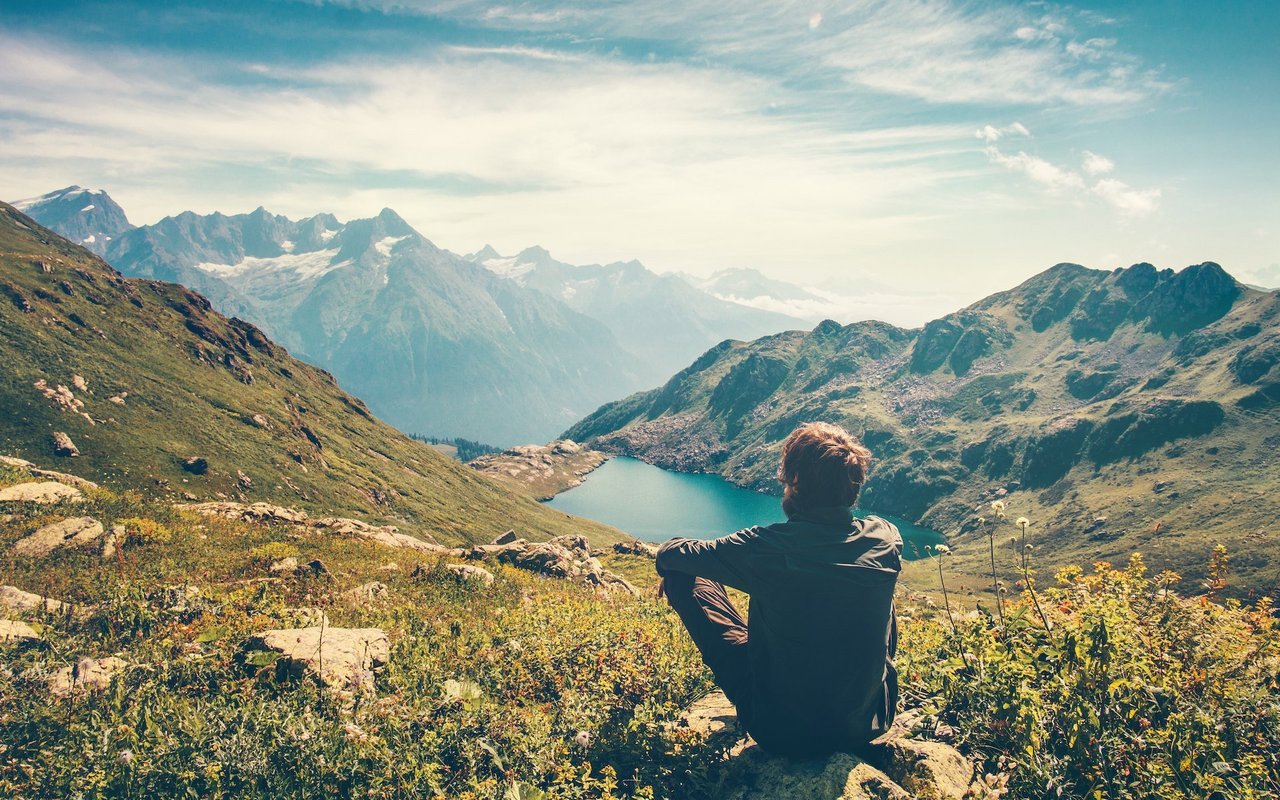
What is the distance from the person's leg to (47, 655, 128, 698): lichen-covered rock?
845 centimetres

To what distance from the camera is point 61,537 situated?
15.6 meters

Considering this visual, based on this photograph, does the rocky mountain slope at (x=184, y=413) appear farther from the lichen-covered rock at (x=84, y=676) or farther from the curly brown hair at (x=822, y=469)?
the curly brown hair at (x=822, y=469)

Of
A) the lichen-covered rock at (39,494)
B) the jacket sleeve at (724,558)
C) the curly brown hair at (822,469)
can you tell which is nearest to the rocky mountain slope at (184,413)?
the lichen-covered rock at (39,494)

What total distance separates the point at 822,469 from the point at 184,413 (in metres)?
129

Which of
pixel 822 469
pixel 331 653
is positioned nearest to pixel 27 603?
pixel 331 653

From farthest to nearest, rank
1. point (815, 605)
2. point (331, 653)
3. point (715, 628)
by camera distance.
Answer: point (331, 653), point (715, 628), point (815, 605)

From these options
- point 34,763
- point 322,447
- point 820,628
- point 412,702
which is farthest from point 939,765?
point 322,447

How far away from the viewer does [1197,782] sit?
557cm

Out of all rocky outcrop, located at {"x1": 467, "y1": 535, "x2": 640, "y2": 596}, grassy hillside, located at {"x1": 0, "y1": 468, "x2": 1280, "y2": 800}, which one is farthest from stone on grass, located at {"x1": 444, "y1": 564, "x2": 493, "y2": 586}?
rocky outcrop, located at {"x1": 467, "y1": 535, "x2": 640, "y2": 596}

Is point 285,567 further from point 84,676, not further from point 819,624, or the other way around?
point 819,624

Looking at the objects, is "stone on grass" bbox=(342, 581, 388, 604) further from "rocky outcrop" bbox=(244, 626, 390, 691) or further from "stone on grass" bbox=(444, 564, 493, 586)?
"rocky outcrop" bbox=(244, 626, 390, 691)

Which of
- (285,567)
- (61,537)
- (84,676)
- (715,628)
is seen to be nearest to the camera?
(84,676)

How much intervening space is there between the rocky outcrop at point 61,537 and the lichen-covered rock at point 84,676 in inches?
352

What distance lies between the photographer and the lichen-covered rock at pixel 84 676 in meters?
8.16
